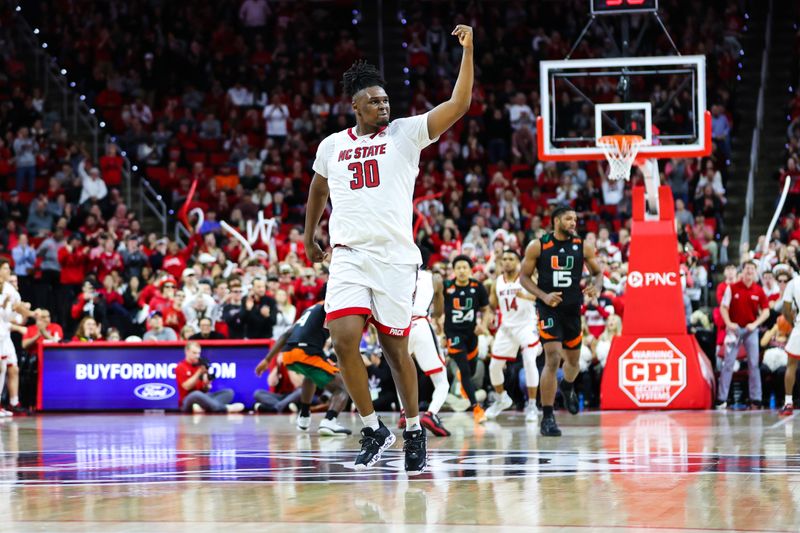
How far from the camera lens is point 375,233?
7.16 m

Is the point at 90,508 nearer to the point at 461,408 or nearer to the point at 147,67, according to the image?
the point at 461,408

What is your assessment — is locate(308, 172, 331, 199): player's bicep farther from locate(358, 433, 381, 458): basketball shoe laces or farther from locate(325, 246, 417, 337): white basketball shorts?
locate(358, 433, 381, 458): basketball shoe laces

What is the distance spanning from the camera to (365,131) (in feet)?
24.2

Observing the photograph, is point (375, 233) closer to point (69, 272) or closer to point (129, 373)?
point (129, 373)

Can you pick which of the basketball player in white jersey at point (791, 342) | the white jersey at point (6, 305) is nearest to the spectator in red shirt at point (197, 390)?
the white jersey at point (6, 305)

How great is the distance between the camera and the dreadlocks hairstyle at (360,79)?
24.2 ft

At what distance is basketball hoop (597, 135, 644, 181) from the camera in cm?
1520

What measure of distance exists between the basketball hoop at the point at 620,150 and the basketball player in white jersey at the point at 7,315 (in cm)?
825

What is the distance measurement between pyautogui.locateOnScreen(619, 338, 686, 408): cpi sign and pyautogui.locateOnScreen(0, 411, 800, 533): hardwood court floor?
3.49m

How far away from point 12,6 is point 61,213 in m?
6.92

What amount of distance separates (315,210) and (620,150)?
8376 millimetres

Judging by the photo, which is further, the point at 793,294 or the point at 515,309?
the point at 793,294

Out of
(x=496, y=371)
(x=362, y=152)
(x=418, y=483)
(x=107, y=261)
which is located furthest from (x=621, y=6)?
(x=107, y=261)

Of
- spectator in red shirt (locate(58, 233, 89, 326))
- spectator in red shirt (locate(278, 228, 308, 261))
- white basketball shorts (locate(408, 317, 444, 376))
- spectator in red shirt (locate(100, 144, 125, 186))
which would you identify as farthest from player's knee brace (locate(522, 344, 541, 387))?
spectator in red shirt (locate(100, 144, 125, 186))
